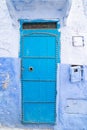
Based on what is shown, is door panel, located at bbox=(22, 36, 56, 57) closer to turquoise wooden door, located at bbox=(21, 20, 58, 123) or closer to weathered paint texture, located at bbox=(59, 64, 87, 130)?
turquoise wooden door, located at bbox=(21, 20, 58, 123)

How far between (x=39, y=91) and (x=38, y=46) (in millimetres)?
976

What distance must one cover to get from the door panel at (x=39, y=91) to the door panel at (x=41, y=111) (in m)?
0.11

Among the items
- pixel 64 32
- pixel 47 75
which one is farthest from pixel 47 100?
pixel 64 32

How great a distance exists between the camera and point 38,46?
689 cm

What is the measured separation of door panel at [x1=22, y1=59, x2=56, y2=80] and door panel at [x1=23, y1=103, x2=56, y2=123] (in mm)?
593

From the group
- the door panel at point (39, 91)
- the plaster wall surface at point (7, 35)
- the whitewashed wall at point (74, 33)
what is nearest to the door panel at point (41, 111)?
the door panel at point (39, 91)

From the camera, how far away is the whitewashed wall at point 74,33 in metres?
6.80

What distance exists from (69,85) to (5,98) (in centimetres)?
143

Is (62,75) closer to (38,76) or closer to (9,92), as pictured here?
(38,76)

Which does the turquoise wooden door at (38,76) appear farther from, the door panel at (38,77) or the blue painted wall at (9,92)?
the blue painted wall at (9,92)

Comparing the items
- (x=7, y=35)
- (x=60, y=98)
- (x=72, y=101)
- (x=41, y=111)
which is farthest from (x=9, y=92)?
(x=72, y=101)

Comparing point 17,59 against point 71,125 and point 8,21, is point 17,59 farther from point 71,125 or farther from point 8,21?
point 71,125

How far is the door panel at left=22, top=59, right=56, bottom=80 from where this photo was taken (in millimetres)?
6902

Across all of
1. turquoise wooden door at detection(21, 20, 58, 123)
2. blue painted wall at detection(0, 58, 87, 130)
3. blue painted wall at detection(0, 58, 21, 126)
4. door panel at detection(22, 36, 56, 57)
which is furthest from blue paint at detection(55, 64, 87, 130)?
blue painted wall at detection(0, 58, 21, 126)
